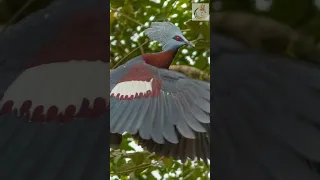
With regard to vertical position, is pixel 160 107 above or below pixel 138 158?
above

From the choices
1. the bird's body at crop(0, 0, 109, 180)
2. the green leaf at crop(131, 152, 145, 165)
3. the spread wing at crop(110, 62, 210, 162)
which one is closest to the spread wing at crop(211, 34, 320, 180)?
the spread wing at crop(110, 62, 210, 162)

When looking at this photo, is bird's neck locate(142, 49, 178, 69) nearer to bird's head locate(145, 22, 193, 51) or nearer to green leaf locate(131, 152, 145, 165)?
bird's head locate(145, 22, 193, 51)

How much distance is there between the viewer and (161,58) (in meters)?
1.11

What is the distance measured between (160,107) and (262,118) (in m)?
0.27

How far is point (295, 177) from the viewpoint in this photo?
1121 millimetres

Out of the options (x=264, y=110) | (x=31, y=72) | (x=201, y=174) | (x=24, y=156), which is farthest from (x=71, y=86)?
(x=264, y=110)

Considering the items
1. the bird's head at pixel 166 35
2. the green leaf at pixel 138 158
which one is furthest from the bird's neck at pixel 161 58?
the green leaf at pixel 138 158

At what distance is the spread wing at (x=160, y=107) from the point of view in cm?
110

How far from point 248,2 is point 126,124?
1.49 feet

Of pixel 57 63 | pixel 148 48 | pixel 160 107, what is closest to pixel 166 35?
pixel 148 48

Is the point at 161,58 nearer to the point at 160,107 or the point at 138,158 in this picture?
the point at 160,107

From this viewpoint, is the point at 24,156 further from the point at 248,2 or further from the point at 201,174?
the point at 248,2

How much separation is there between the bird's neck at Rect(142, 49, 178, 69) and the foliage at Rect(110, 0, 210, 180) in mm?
13

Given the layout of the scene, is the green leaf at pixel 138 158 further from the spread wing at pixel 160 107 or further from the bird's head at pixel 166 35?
the bird's head at pixel 166 35
